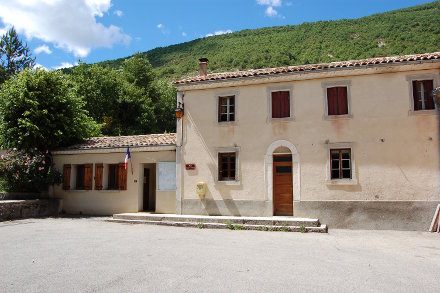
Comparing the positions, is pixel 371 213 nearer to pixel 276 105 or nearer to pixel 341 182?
pixel 341 182

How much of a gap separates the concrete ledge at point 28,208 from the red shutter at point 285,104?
11326mm

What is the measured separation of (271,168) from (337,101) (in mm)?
3618

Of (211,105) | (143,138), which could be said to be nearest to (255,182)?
(211,105)

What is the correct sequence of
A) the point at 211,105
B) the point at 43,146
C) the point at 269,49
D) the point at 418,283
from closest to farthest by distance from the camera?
the point at 418,283 < the point at 211,105 < the point at 43,146 < the point at 269,49

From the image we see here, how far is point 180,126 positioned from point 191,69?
3199 cm

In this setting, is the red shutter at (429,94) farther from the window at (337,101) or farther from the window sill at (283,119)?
the window sill at (283,119)

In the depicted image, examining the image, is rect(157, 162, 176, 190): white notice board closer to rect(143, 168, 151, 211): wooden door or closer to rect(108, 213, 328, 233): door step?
rect(143, 168, 151, 211): wooden door

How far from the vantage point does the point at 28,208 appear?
15.5 meters

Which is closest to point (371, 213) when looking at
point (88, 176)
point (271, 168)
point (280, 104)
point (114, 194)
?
point (271, 168)

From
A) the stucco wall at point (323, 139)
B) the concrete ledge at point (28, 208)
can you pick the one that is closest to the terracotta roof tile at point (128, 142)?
the stucco wall at point (323, 139)

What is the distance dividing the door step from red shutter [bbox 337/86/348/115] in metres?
4.31

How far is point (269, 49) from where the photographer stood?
46.0 metres

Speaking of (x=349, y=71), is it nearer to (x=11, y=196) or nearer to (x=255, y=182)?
(x=255, y=182)

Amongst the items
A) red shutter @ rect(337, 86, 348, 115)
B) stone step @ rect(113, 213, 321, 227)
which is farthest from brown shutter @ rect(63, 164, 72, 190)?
red shutter @ rect(337, 86, 348, 115)
